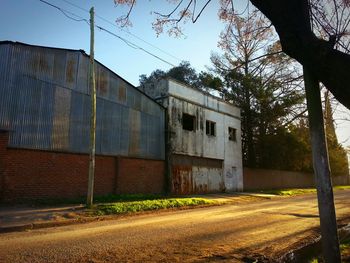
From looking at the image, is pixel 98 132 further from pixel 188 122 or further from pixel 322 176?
pixel 322 176

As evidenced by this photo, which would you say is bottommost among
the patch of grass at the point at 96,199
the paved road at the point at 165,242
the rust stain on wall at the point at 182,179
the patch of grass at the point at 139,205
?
the paved road at the point at 165,242

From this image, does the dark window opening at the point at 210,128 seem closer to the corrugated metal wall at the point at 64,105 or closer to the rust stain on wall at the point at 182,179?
the rust stain on wall at the point at 182,179

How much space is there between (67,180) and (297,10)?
15.2 meters

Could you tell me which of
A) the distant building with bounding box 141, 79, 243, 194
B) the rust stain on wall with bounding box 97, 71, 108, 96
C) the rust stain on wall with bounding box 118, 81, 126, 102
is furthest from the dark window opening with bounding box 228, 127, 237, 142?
the rust stain on wall with bounding box 97, 71, 108, 96

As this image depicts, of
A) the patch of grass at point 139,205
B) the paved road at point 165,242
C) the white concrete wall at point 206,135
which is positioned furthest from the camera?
the white concrete wall at point 206,135

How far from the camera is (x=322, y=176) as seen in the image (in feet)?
17.0

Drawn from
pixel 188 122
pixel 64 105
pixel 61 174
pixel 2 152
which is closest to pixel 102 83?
pixel 64 105

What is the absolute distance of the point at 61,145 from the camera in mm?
17766

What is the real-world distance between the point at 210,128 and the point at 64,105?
558 inches

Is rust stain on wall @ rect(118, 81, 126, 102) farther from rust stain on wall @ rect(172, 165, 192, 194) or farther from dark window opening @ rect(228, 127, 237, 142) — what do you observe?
dark window opening @ rect(228, 127, 237, 142)

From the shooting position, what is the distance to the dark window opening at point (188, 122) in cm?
2738

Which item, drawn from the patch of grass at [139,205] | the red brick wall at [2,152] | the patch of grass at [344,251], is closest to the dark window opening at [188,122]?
the patch of grass at [139,205]

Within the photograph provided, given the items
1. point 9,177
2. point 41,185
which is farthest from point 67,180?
point 9,177

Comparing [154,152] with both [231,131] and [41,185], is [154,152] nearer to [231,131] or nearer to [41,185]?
[41,185]
